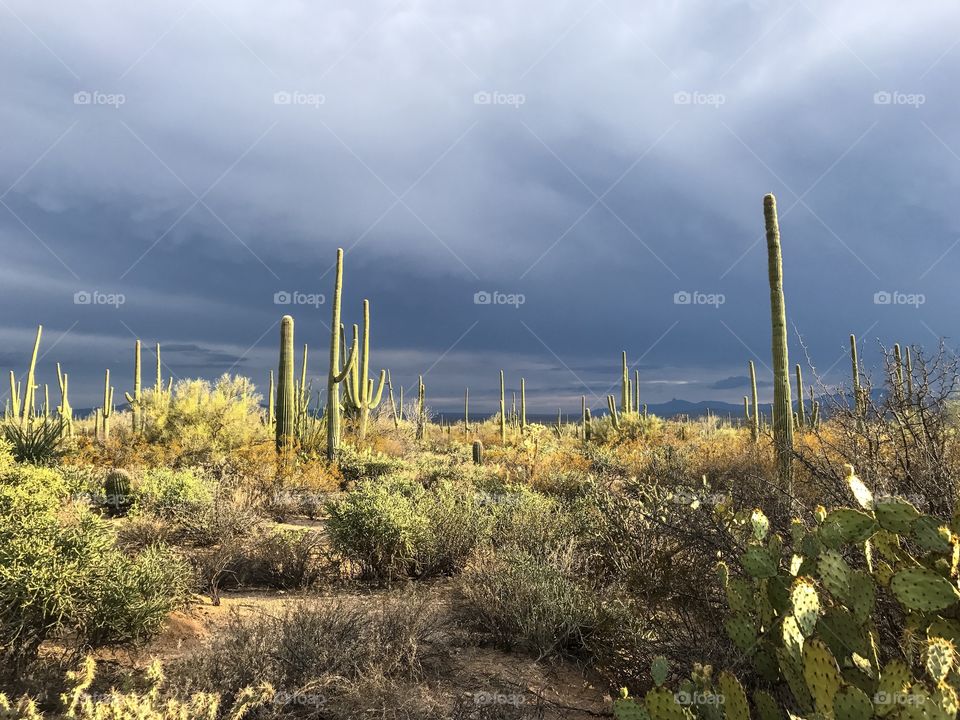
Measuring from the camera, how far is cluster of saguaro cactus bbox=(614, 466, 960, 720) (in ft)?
8.00

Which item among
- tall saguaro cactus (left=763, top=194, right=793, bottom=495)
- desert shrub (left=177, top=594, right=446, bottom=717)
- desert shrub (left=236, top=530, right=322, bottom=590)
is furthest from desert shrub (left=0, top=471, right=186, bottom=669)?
tall saguaro cactus (left=763, top=194, right=793, bottom=495)

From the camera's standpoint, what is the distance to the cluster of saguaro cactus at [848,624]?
8.00 ft

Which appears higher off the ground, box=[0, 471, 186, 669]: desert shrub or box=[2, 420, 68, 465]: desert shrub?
box=[2, 420, 68, 465]: desert shrub

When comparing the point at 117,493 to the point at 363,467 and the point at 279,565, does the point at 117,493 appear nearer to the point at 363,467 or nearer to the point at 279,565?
the point at 279,565

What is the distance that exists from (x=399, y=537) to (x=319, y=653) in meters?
3.03

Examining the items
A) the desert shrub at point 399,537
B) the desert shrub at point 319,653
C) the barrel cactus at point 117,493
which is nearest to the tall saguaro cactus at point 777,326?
the desert shrub at point 399,537

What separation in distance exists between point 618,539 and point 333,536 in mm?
3332

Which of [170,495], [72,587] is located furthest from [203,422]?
[72,587]

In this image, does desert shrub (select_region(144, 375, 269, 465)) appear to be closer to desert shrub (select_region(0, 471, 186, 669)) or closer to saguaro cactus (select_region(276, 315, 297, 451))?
saguaro cactus (select_region(276, 315, 297, 451))

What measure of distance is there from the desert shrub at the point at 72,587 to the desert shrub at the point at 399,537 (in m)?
2.18

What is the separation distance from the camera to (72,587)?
4.88 meters

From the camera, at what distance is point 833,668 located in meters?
2.51

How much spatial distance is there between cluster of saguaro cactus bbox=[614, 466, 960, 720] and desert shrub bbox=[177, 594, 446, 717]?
1.89 metres

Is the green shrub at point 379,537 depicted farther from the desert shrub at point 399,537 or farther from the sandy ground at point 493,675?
the sandy ground at point 493,675
